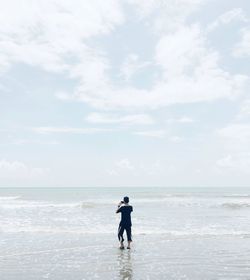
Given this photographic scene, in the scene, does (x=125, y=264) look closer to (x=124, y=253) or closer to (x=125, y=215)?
(x=124, y=253)

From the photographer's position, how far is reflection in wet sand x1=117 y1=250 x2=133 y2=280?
953 cm

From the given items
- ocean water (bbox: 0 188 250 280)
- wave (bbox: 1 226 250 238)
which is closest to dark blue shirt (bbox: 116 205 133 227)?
ocean water (bbox: 0 188 250 280)

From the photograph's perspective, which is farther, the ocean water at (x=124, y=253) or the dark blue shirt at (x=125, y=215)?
the dark blue shirt at (x=125, y=215)

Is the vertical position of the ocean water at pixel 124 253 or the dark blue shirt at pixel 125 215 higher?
the dark blue shirt at pixel 125 215

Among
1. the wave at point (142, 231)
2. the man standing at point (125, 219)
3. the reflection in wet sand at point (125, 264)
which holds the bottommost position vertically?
the reflection in wet sand at point (125, 264)

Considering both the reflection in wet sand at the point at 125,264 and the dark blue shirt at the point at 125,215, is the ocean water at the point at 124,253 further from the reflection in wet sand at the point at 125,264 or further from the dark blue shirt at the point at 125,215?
the dark blue shirt at the point at 125,215

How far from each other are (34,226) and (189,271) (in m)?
12.1

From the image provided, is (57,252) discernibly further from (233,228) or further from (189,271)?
(233,228)

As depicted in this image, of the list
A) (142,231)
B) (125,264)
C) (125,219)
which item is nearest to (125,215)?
(125,219)

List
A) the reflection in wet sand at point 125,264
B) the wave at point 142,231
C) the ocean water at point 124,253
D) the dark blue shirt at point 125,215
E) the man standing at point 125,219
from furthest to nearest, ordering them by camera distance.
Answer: the wave at point 142,231 < the dark blue shirt at point 125,215 < the man standing at point 125,219 < the ocean water at point 124,253 < the reflection in wet sand at point 125,264

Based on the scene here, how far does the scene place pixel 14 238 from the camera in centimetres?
1598

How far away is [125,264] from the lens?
10.9m

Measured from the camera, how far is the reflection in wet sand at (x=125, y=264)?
31.3 ft

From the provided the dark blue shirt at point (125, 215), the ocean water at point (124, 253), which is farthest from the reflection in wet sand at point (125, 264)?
the dark blue shirt at point (125, 215)
